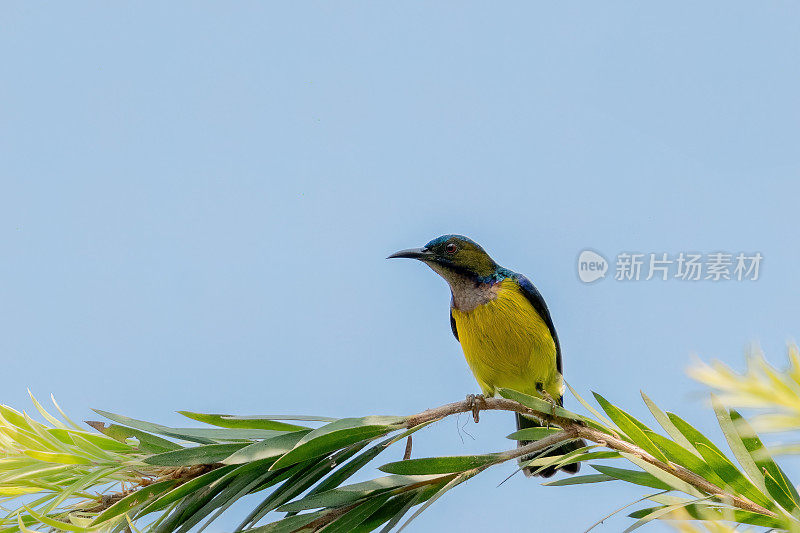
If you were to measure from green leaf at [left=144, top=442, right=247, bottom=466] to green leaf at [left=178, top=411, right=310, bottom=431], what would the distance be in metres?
0.19

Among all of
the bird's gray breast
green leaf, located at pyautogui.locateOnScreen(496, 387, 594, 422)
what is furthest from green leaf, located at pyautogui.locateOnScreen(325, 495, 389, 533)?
the bird's gray breast

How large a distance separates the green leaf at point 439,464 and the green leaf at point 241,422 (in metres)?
0.38

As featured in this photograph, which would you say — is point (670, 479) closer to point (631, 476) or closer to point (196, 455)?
point (631, 476)

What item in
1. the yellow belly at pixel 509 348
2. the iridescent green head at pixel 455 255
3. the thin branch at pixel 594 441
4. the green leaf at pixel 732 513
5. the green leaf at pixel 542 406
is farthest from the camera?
the iridescent green head at pixel 455 255

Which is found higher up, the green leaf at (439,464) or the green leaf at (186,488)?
the green leaf at (186,488)

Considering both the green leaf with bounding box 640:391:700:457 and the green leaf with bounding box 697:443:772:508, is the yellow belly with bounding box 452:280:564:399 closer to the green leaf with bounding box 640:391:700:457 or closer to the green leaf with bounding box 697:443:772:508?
the green leaf with bounding box 640:391:700:457

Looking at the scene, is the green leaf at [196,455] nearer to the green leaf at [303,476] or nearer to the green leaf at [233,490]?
the green leaf at [233,490]

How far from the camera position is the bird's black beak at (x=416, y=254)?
479 cm

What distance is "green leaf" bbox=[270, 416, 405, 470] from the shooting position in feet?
7.18

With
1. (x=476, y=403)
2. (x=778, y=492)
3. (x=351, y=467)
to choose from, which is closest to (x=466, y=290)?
(x=476, y=403)

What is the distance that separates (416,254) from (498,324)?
872 mm

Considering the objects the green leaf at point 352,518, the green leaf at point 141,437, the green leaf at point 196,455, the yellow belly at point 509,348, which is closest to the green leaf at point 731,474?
the green leaf at point 352,518

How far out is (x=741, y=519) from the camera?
199cm

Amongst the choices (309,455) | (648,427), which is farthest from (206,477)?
(648,427)
